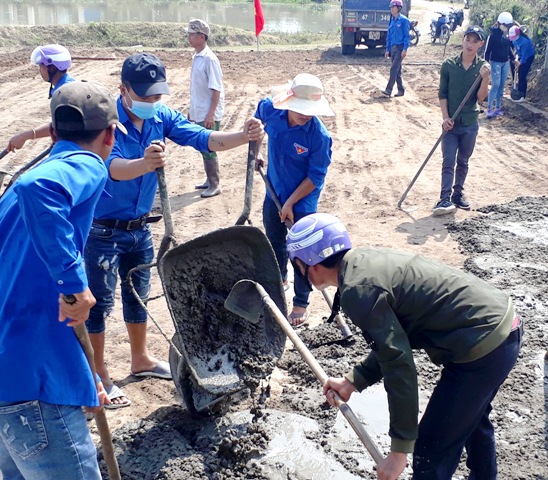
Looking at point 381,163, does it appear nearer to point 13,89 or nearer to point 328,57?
point 13,89

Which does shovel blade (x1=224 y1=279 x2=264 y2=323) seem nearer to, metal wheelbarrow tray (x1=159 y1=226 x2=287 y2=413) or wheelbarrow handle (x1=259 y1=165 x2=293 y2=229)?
metal wheelbarrow tray (x1=159 y1=226 x2=287 y2=413)

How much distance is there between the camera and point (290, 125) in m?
4.73

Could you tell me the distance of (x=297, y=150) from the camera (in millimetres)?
4750

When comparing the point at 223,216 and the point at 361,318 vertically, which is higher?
the point at 361,318

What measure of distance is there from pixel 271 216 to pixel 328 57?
581 inches

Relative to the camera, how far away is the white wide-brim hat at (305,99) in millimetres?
4500

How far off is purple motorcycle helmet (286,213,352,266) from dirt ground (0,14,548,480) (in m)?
1.36

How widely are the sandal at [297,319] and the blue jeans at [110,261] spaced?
140cm

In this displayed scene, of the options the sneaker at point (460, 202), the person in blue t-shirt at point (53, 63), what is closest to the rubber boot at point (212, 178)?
the person in blue t-shirt at point (53, 63)

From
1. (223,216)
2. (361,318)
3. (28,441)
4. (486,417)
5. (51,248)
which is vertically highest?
(51,248)

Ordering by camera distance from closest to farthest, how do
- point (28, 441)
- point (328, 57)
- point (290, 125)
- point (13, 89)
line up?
point (28, 441), point (290, 125), point (13, 89), point (328, 57)

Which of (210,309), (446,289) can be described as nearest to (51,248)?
(446,289)

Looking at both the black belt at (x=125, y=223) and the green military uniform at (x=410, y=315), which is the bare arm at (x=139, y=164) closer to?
the black belt at (x=125, y=223)

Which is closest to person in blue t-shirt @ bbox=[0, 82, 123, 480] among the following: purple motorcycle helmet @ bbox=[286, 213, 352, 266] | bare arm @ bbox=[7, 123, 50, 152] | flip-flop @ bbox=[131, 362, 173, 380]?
purple motorcycle helmet @ bbox=[286, 213, 352, 266]
